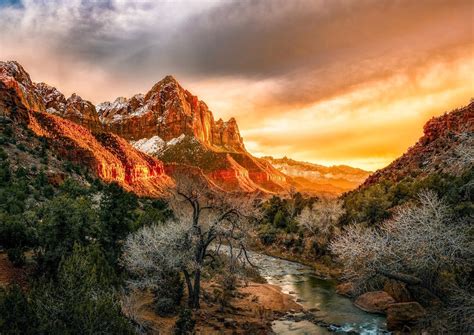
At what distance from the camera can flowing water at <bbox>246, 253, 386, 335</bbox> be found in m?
19.5

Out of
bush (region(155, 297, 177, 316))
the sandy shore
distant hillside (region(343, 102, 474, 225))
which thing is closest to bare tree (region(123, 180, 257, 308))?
bush (region(155, 297, 177, 316))

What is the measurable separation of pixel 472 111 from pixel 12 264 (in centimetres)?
6086

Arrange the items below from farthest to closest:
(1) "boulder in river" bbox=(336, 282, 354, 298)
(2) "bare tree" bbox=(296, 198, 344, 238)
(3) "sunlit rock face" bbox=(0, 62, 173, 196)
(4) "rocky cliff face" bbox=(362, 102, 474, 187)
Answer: (3) "sunlit rock face" bbox=(0, 62, 173, 196) → (4) "rocky cliff face" bbox=(362, 102, 474, 187) → (2) "bare tree" bbox=(296, 198, 344, 238) → (1) "boulder in river" bbox=(336, 282, 354, 298)

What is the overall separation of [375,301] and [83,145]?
278 ft

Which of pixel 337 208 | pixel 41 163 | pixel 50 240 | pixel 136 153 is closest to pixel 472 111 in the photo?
pixel 337 208

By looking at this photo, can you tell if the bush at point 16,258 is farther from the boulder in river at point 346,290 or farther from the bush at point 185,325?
the boulder in river at point 346,290

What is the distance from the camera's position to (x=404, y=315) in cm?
1853

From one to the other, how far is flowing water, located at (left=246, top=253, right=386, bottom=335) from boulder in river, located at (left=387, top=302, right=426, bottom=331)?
0.79 metres

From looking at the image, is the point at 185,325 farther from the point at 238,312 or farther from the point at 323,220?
the point at 323,220

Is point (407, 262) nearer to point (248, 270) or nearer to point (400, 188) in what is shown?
point (248, 270)

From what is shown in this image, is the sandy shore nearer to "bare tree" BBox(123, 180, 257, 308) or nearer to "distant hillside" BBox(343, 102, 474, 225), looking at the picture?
"bare tree" BBox(123, 180, 257, 308)

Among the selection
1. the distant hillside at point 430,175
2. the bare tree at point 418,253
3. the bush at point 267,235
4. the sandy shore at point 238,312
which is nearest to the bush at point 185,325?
the sandy shore at point 238,312

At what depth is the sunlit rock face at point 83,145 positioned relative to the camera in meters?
70.4

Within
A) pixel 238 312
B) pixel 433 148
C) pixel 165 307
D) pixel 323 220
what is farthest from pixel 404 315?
pixel 433 148
